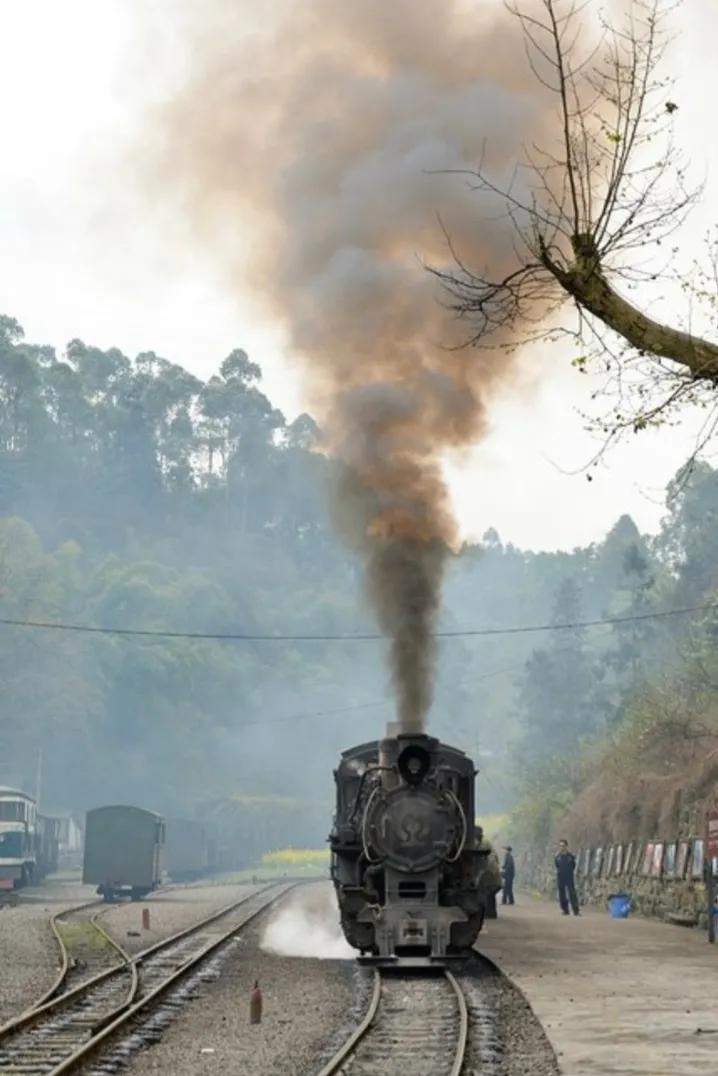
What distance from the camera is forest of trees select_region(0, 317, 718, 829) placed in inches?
3349

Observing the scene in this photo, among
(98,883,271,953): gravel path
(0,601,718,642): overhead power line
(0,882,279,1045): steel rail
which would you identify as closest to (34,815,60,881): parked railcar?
(98,883,271,953): gravel path

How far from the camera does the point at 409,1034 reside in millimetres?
14617

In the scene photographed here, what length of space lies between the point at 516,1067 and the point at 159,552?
398 ft

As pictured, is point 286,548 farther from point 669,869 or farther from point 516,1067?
point 516,1067

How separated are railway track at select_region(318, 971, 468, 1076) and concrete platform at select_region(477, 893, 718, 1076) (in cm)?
85

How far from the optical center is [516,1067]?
41.9 ft

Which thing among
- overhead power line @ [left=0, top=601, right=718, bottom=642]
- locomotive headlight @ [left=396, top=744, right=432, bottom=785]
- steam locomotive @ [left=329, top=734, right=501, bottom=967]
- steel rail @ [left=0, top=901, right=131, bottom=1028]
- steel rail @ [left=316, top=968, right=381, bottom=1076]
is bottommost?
steel rail @ [left=316, top=968, right=381, bottom=1076]

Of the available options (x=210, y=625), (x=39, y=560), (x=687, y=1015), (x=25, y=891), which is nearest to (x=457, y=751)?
(x=687, y=1015)

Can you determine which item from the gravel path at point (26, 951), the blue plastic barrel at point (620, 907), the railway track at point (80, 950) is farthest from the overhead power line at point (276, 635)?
the railway track at point (80, 950)

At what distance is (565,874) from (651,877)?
2.02 metres

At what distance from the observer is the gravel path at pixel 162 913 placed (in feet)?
92.2

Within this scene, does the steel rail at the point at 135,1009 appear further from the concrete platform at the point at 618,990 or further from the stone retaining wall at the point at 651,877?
the stone retaining wall at the point at 651,877

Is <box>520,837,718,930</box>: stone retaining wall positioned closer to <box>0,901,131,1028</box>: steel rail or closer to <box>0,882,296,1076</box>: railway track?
<box>0,882,296,1076</box>: railway track

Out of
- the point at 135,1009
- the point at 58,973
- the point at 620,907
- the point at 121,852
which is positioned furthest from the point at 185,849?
the point at 135,1009
